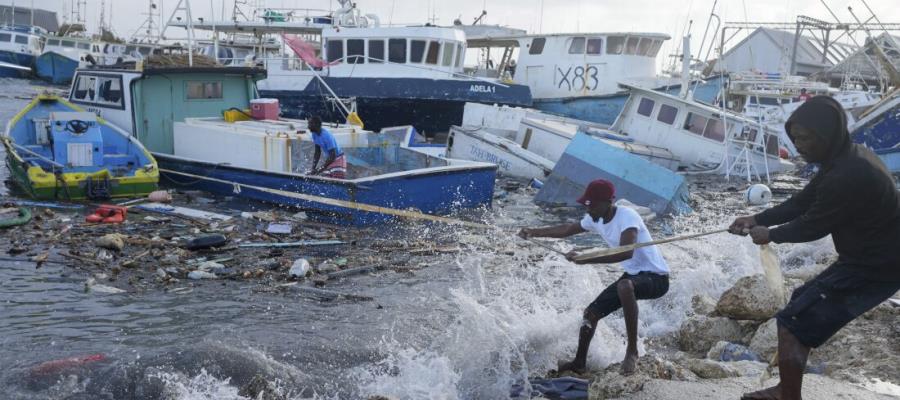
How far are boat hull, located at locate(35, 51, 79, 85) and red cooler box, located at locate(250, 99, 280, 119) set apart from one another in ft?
112

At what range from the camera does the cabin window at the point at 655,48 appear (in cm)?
2406

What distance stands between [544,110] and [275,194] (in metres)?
12.8

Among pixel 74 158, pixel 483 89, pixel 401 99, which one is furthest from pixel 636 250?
pixel 483 89

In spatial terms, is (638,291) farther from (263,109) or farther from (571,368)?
(263,109)

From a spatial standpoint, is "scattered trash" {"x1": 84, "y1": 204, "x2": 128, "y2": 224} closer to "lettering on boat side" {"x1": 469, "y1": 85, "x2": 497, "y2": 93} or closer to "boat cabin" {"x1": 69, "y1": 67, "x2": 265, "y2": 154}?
"boat cabin" {"x1": 69, "y1": 67, "x2": 265, "y2": 154}

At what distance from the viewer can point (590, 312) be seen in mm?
5508

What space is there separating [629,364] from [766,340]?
57.1 inches

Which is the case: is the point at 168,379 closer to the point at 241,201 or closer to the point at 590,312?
the point at 590,312

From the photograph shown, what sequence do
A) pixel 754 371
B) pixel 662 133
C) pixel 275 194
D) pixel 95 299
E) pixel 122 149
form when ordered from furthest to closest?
pixel 662 133
pixel 122 149
pixel 275 194
pixel 95 299
pixel 754 371

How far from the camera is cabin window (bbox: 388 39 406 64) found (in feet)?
70.1

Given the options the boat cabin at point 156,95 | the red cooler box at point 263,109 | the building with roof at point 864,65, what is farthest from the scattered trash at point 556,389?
the building with roof at point 864,65

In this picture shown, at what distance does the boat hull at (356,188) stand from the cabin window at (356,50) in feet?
28.1

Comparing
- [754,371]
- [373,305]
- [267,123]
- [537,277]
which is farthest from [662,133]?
[754,371]

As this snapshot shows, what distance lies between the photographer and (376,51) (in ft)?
70.6
